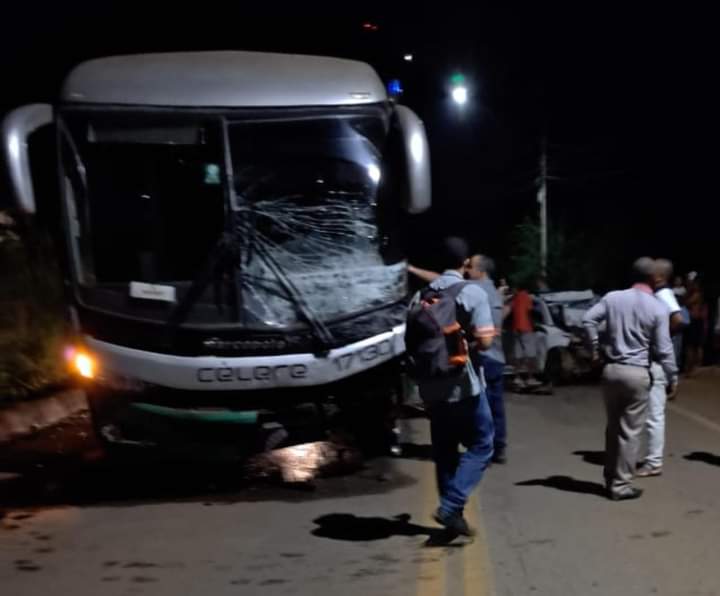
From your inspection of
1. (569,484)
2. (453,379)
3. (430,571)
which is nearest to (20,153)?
(453,379)

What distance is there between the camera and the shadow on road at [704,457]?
26.9 ft

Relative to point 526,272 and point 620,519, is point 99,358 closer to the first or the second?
point 620,519

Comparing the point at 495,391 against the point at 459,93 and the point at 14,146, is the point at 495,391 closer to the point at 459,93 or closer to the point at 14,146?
the point at 14,146

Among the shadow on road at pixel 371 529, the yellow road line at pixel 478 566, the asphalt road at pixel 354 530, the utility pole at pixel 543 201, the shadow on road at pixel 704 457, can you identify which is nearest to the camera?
the yellow road line at pixel 478 566

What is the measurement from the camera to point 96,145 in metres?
7.14

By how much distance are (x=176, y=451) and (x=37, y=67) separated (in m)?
9.16

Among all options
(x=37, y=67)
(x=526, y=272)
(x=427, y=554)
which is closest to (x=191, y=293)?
(x=427, y=554)

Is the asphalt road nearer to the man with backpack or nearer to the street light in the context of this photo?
the man with backpack

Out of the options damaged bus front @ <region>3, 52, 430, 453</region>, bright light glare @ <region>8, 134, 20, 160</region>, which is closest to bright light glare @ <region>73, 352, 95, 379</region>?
damaged bus front @ <region>3, 52, 430, 453</region>

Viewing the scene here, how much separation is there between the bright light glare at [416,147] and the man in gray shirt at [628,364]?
176 centimetres

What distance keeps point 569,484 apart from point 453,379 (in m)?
2.23

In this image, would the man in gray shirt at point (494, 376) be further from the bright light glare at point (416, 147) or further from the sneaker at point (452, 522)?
the sneaker at point (452, 522)

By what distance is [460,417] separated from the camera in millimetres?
5824

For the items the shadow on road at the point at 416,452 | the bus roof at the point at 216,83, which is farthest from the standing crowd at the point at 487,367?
the bus roof at the point at 216,83
